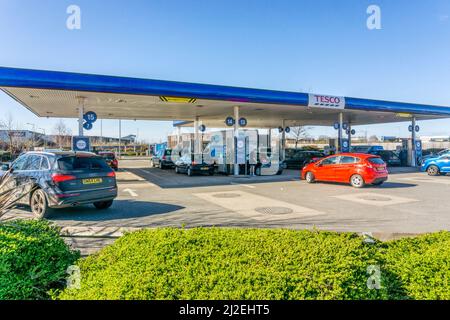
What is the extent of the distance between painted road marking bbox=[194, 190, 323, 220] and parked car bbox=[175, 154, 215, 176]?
705 cm

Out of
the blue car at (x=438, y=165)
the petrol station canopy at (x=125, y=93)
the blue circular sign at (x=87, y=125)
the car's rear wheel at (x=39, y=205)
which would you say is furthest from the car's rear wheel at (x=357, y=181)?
the blue circular sign at (x=87, y=125)

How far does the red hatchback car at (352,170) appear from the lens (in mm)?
13055

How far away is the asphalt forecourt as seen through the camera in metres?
7.06

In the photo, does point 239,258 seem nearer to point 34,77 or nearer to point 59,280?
point 59,280

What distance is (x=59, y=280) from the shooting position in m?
3.23

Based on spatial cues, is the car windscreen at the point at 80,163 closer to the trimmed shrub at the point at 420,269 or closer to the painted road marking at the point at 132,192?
the painted road marking at the point at 132,192

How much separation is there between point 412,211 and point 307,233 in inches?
245

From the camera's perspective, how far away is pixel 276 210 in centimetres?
872

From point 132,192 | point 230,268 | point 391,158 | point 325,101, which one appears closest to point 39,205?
point 132,192

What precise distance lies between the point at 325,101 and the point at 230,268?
17.6m

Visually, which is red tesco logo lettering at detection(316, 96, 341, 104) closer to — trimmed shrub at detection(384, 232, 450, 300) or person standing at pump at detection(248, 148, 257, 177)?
person standing at pump at detection(248, 148, 257, 177)

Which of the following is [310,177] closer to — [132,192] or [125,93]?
[132,192]

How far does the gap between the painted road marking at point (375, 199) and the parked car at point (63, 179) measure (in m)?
7.86
